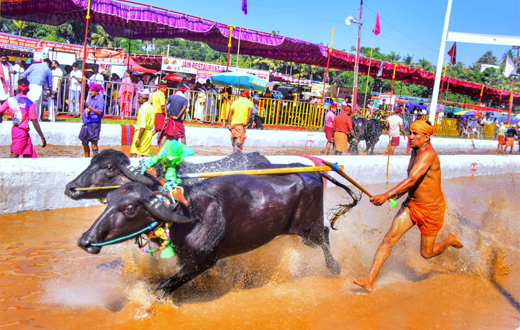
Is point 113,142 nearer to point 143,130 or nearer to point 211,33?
point 143,130

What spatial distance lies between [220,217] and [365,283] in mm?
1821

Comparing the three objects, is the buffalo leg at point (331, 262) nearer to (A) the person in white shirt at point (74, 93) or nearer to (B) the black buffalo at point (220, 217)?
(B) the black buffalo at point (220, 217)

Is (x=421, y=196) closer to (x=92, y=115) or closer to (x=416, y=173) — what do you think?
(x=416, y=173)

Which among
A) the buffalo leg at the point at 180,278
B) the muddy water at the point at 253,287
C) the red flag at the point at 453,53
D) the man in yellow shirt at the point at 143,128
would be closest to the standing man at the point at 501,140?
the red flag at the point at 453,53

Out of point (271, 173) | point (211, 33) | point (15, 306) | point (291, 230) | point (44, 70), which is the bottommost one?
point (15, 306)

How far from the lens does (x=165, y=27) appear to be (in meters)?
17.2

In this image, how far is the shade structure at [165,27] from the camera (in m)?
14.4

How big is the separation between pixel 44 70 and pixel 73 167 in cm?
603

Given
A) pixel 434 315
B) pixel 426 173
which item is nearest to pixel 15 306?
pixel 434 315

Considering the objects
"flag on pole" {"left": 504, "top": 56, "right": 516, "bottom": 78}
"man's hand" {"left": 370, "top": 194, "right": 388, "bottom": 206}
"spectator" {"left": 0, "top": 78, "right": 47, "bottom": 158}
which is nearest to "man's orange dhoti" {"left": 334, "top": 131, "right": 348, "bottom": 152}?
"spectator" {"left": 0, "top": 78, "right": 47, "bottom": 158}

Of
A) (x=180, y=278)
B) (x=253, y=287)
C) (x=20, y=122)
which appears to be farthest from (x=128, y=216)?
(x=20, y=122)

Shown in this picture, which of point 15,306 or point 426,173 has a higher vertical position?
point 426,173

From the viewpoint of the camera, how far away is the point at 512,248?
24.9 ft

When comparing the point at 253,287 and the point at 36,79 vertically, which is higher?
the point at 36,79
